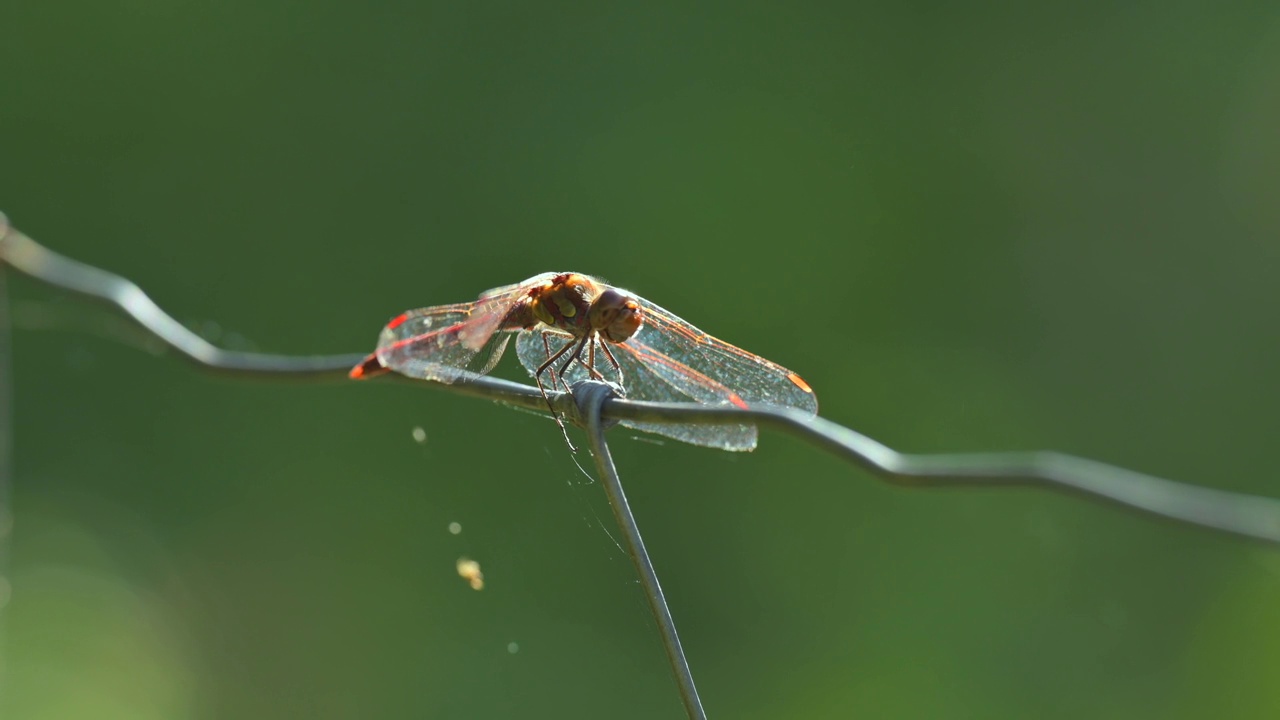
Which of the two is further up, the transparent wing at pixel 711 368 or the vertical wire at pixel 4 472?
the vertical wire at pixel 4 472

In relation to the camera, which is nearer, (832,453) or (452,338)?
(832,453)

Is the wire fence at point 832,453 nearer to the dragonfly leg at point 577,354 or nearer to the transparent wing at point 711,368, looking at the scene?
the dragonfly leg at point 577,354

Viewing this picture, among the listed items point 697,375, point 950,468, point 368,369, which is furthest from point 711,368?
point 950,468

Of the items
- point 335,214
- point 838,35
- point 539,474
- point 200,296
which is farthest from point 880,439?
point 200,296

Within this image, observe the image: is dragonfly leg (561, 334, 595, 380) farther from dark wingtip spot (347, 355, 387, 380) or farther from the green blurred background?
the green blurred background

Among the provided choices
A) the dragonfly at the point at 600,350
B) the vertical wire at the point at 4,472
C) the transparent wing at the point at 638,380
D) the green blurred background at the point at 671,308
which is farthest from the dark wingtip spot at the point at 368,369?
the green blurred background at the point at 671,308

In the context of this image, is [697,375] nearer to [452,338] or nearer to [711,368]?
[711,368]

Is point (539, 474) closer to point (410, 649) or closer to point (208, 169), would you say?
point (410, 649)
